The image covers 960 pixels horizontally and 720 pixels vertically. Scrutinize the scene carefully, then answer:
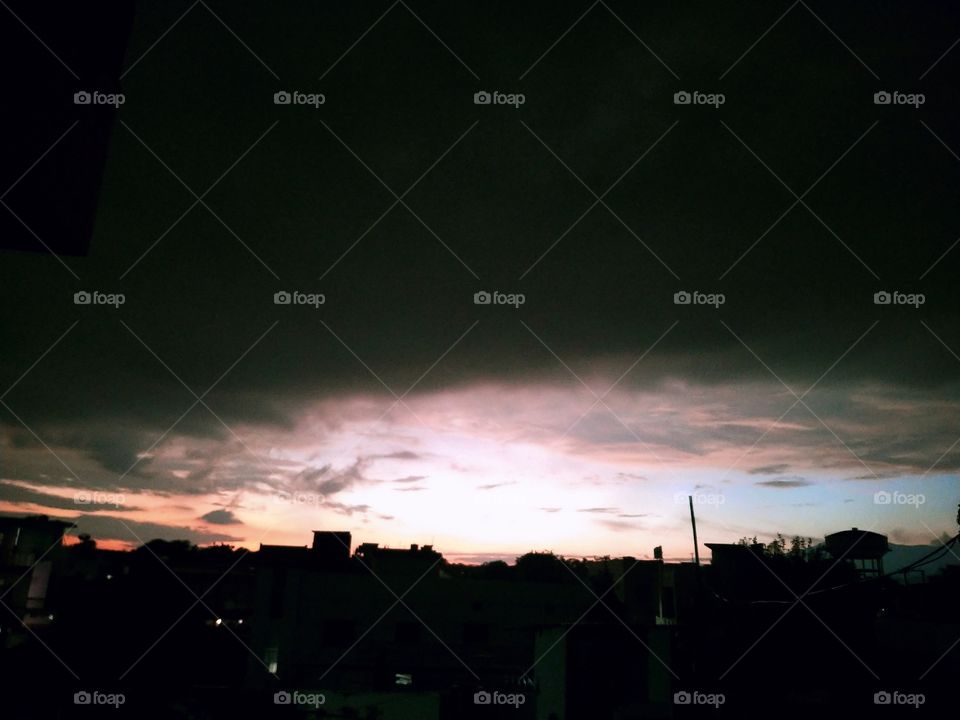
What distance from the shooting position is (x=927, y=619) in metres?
13.6

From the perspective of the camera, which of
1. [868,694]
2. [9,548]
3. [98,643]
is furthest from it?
[9,548]

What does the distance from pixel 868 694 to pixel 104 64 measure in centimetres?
1307

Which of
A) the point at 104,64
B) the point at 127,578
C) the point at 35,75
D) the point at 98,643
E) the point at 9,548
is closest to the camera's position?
the point at 35,75

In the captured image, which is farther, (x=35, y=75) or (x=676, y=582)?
(x=676, y=582)

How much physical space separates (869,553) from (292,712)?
1547 centimetres

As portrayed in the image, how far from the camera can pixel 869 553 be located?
1702cm

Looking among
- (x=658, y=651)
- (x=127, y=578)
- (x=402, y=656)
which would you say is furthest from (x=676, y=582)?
(x=127, y=578)

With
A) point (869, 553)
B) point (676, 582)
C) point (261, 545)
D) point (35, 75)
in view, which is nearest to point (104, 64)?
point (35, 75)

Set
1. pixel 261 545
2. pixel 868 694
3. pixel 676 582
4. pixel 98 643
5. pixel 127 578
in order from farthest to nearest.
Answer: pixel 261 545, pixel 676 582, pixel 127 578, pixel 98 643, pixel 868 694

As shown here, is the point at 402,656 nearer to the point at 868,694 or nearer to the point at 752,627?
the point at 752,627

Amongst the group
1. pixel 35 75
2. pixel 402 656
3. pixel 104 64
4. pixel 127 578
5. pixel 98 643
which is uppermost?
pixel 104 64

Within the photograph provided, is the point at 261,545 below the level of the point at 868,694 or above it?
above

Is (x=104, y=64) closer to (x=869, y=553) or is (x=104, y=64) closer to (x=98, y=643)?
(x=98, y=643)

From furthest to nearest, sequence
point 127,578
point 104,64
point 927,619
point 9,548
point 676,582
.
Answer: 1. point 9,548
2. point 676,582
3. point 127,578
4. point 927,619
5. point 104,64
